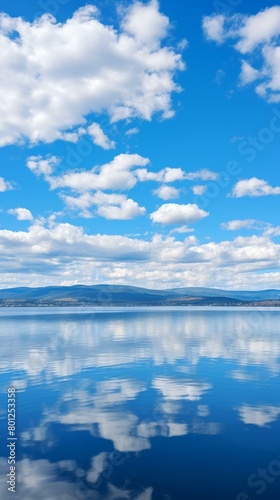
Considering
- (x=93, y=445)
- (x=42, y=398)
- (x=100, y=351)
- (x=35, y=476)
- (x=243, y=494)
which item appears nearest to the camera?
(x=243, y=494)

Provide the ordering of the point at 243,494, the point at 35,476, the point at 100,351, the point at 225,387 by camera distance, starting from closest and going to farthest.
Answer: the point at 243,494
the point at 35,476
the point at 225,387
the point at 100,351

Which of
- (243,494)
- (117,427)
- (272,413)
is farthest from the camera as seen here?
(272,413)

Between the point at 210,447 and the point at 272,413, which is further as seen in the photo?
the point at 272,413

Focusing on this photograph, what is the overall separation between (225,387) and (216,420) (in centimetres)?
992

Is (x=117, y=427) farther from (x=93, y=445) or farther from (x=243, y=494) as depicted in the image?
(x=243, y=494)

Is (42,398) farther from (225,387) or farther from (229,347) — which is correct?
(229,347)

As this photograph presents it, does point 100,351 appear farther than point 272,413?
Yes

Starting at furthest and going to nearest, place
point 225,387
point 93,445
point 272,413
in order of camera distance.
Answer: point 225,387 → point 272,413 → point 93,445

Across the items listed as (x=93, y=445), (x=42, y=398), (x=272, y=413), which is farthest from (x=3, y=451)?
(x=272, y=413)

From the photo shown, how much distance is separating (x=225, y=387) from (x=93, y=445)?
1776 centimetres

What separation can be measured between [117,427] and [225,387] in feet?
48.0

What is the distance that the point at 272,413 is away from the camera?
2817 cm

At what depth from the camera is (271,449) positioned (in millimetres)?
21656

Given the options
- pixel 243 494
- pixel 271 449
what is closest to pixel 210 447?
pixel 271 449
